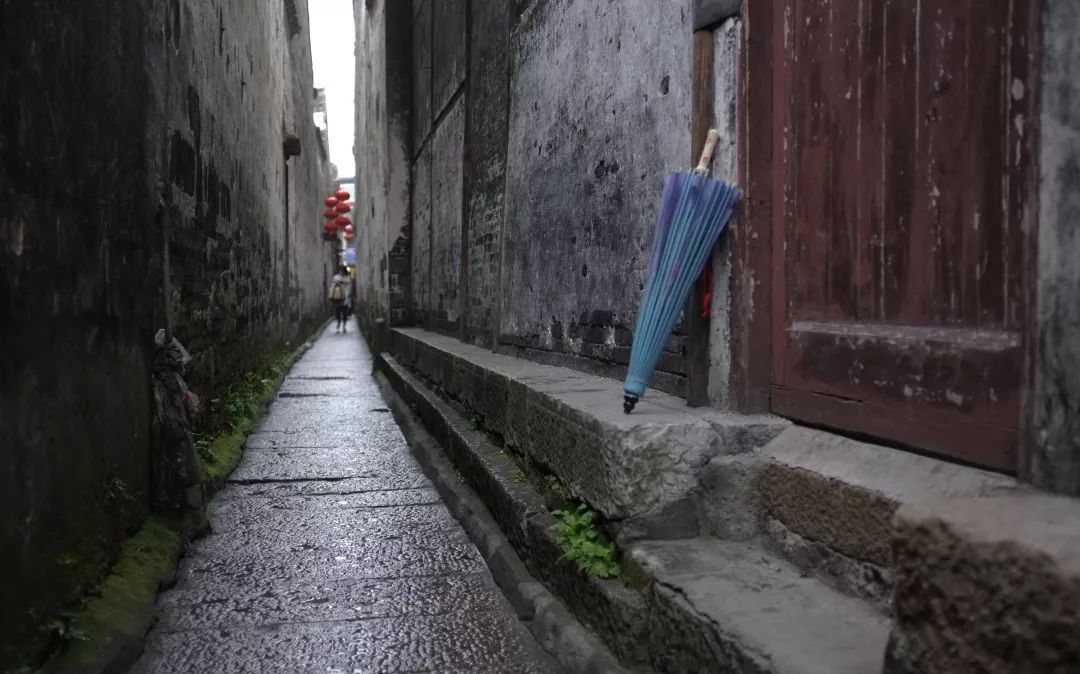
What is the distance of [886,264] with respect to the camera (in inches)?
80.8

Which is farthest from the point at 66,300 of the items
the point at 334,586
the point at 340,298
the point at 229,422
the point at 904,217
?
the point at 340,298

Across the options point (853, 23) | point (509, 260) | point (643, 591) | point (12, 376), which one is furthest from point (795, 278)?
point (509, 260)

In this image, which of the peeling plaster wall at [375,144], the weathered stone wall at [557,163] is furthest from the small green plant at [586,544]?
the peeling plaster wall at [375,144]

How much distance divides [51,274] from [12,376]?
15.7 inches

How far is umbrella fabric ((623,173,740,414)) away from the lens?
251cm

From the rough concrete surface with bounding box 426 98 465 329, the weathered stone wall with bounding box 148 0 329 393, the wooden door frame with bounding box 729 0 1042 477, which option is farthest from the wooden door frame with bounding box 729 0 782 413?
the rough concrete surface with bounding box 426 98 465 329

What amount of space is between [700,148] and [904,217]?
90 cm

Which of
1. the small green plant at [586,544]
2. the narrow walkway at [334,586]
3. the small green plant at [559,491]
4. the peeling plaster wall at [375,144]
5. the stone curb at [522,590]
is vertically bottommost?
the narrow walkway at [334,586]

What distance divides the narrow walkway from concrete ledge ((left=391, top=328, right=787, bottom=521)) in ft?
1.75

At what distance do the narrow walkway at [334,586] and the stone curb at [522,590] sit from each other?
5 centimetres

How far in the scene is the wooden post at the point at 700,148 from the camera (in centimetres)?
273

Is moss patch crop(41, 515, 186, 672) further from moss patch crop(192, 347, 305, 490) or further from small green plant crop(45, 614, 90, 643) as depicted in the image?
moss patch crop(192, 347, 305, 490)

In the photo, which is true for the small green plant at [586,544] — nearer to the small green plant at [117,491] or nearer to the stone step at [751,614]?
the stone step at [751,614]

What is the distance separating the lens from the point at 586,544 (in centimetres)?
246
